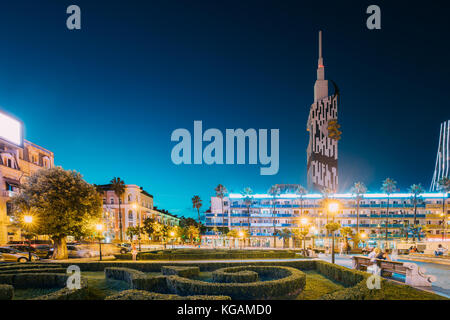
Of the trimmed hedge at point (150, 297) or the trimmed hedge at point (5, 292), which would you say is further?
the trimmed hedge at point (5, 292)

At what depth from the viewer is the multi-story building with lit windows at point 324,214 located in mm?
81000

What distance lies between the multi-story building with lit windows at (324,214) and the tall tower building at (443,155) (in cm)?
6780

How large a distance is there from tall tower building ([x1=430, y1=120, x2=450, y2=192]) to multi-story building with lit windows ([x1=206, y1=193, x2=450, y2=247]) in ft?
222

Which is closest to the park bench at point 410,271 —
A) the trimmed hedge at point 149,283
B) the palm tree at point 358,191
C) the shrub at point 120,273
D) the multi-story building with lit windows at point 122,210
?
the trimmed hedge at point 149,283

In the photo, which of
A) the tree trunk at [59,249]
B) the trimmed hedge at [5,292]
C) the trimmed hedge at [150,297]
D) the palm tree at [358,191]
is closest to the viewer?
the trimmed hedge at [150,297]

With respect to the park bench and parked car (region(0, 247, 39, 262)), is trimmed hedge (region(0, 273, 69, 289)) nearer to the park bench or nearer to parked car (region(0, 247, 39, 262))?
parked car (region(0, 247, 39, 262))

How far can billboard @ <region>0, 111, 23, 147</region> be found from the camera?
44.7 feet

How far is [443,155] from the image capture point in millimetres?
139125

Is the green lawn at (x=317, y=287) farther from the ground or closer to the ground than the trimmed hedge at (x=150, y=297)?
closer to the ground

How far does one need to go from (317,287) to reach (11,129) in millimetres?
18038

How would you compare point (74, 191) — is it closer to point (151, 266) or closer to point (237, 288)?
point (151, 266)

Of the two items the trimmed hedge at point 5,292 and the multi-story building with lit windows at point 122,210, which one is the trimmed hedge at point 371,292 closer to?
the trimmed hedge at point 5,292
